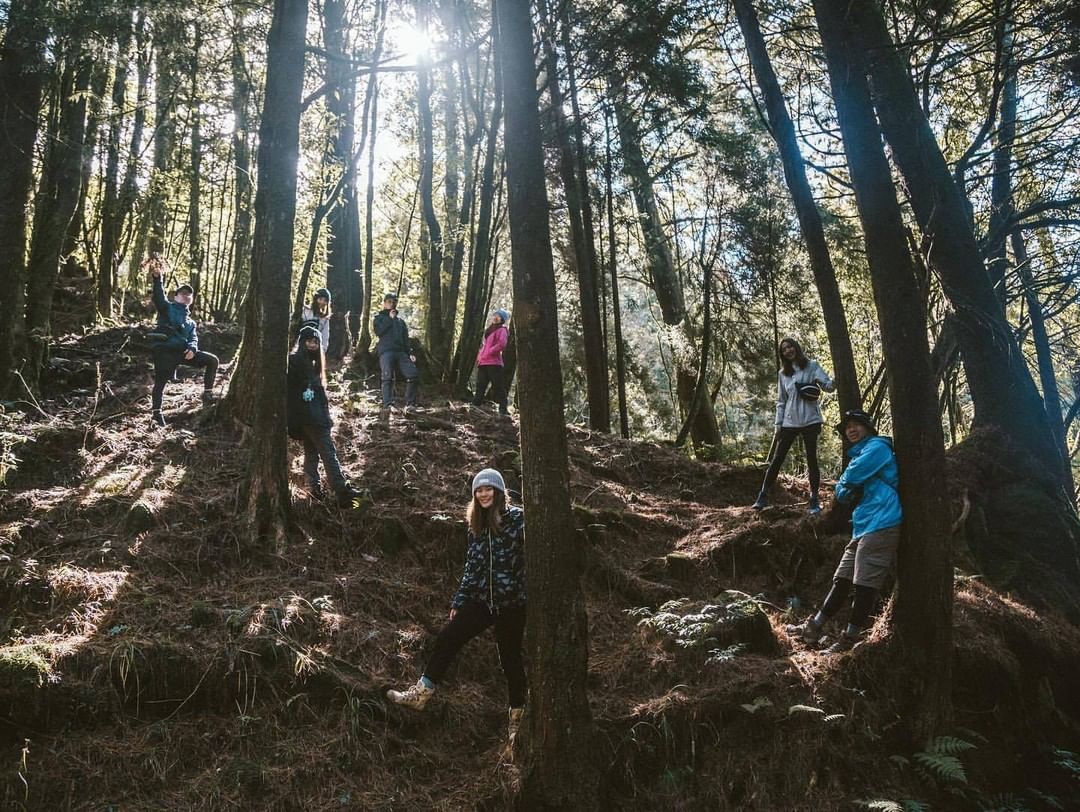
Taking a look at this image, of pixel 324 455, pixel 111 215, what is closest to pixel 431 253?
pixel 111 215

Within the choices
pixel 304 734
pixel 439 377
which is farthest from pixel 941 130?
pixel 304 734

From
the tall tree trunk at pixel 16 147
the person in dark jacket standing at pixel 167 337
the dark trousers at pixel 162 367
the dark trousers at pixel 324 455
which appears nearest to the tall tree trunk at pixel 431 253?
the person in dark jacket standing at pixel 167 337

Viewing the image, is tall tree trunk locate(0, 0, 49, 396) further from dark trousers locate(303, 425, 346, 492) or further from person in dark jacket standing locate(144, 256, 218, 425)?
dark trousers locate(303, 425, 346, 492)

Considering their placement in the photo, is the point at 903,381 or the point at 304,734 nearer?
the point at 304,734

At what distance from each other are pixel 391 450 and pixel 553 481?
16.7 ft

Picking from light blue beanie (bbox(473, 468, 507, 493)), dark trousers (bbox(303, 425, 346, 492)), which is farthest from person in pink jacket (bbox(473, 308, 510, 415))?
light blue beanie (bbox(473, 468, 507, 493))

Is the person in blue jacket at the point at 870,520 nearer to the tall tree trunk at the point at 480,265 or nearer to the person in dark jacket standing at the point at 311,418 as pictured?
the person in dark jacket standing at the point at 311,418

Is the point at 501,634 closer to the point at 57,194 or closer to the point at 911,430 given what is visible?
the point at 911,430

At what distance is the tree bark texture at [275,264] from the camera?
23.0 feet

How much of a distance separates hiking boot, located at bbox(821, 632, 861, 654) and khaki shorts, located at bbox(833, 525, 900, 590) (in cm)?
44

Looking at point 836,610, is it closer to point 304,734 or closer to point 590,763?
point 590,763

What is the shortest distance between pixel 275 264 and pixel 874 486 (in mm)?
5925

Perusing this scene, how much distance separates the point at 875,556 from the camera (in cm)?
596

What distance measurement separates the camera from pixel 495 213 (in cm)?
1617
